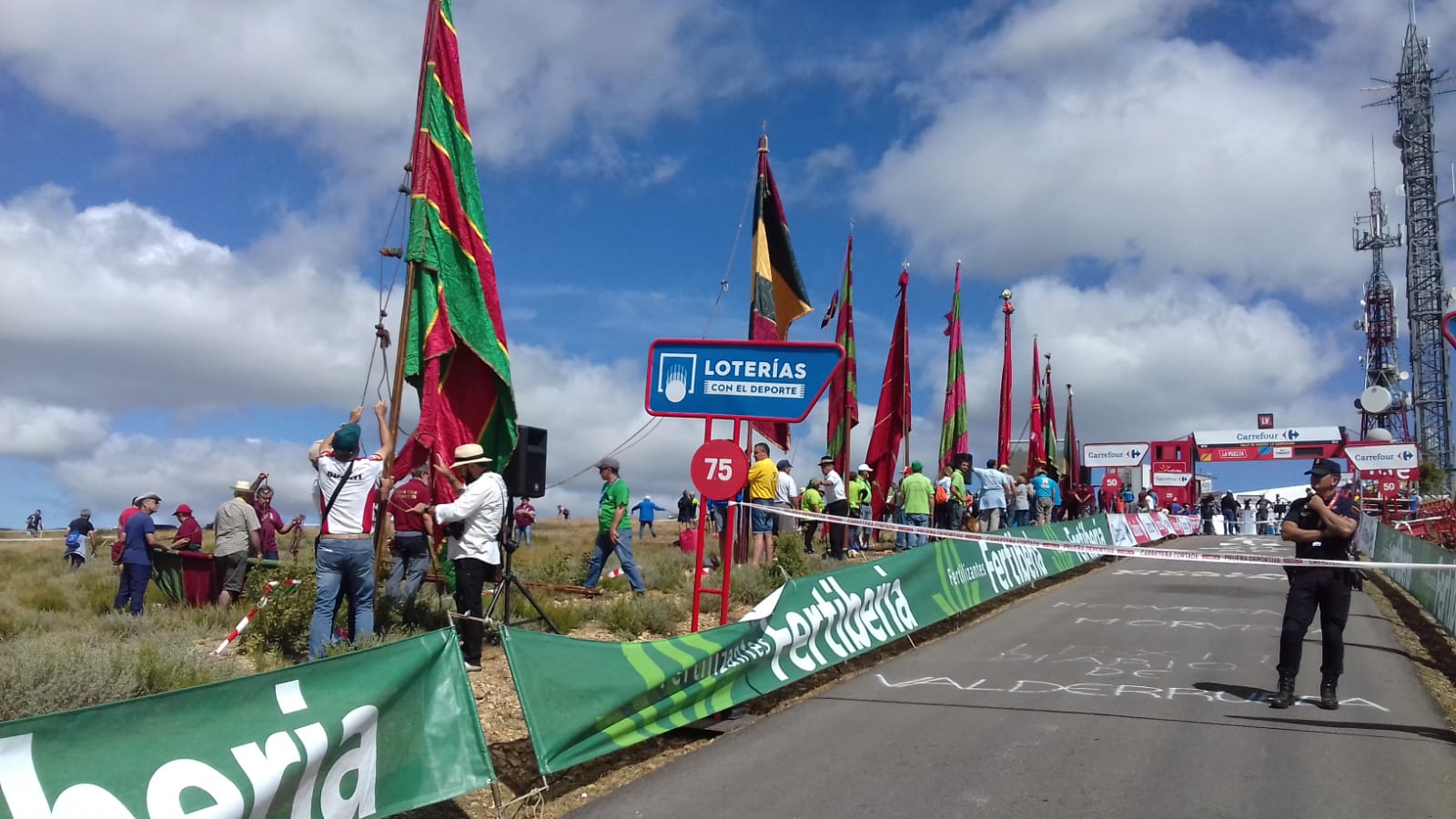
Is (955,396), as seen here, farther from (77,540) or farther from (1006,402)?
(77,540)

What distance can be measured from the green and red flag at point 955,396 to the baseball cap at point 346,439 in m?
17.7

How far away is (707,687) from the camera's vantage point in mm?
7156

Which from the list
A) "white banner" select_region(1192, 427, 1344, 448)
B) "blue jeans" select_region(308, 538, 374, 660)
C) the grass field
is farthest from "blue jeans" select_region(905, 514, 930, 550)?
"white banner" select_region(1192, 427, 1344, 448)

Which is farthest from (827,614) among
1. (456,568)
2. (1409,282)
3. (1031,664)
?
(1409,282)

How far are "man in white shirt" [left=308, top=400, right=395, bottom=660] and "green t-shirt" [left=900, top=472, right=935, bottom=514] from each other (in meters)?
11.9

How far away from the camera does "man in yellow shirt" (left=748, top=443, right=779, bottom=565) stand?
1522 centimetres

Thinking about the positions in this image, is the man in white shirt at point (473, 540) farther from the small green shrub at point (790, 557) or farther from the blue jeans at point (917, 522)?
the blue jeans at point (917, 522)

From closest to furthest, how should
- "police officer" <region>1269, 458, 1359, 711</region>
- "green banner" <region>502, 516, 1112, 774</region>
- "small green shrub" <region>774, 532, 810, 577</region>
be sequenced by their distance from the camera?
"green banner" <region>502, 516, 1112, 774</region>, "police officer" <region>1269, 458, 1359, 711</region>, "small green shrub" <region>774, 532, 810, 577</region>

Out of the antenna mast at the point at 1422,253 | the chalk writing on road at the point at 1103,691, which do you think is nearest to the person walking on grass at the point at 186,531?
the chalk writing on road at the point at 1103,691

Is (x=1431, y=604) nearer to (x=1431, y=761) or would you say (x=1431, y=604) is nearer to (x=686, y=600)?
(x=1431, y=761)

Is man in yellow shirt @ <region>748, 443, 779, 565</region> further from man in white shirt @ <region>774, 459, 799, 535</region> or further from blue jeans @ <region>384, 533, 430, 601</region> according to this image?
blue jeans @ <region>384, 533, 430, 601</region>

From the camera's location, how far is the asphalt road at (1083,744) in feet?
18.6

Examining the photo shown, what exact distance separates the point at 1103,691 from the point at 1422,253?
81479 mm

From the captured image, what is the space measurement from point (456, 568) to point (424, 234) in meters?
3.04
